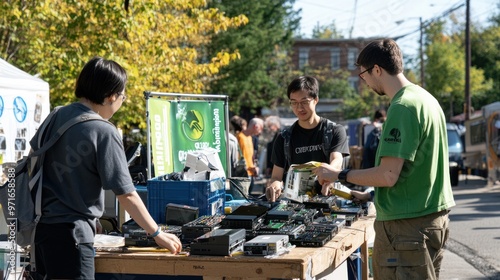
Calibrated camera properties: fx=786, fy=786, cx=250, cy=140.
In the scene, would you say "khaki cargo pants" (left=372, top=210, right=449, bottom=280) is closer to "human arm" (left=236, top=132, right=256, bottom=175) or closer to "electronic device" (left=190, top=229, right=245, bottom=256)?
"electronic device" (left=190, top=229, right=245, bottom=256)

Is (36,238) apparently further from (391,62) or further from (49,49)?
(49,49)

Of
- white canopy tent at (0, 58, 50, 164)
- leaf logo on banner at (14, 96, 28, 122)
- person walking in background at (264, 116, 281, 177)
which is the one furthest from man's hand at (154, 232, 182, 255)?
leaf logo on banner at (14, 96, 28, 122)

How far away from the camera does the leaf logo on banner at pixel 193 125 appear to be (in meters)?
7.98

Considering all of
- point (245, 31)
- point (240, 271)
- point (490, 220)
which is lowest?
point (490, 220)

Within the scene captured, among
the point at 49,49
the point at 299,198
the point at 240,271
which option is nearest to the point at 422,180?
the point at 240,271

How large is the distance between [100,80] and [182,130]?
400 centimetres

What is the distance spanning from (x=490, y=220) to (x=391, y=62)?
11.1 metres

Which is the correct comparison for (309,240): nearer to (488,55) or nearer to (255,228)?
(255,228)

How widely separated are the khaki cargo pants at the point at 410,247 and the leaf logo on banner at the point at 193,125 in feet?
12.8

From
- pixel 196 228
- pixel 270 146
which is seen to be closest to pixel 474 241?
pixel 270 146

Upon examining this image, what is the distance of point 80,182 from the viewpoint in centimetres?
390

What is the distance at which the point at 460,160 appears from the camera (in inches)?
1155

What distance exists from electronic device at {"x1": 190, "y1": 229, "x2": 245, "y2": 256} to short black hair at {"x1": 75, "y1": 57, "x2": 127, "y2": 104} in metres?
0.89

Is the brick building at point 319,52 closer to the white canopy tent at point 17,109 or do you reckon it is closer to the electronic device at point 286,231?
the white canopy tent at point 17,109
